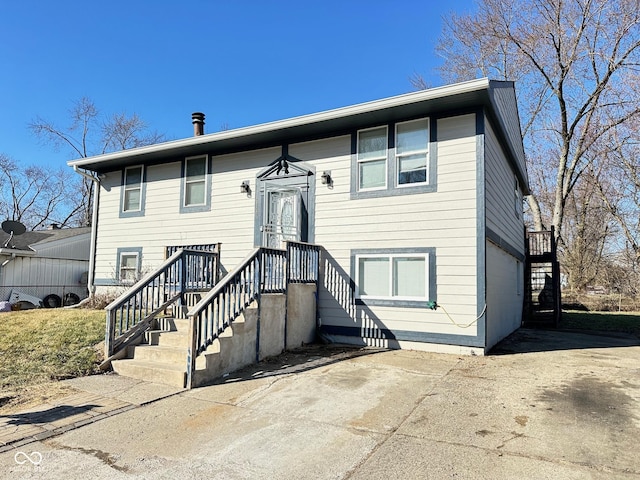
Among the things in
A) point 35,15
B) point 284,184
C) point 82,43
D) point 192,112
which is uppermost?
point 82,43

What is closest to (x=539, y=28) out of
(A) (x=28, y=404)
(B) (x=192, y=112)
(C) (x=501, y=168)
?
(C) (x=501, y=168)

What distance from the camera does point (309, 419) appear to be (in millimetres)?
4090

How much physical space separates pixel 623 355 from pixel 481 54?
1822 centimetres

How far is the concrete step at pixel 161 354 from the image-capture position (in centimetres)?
575

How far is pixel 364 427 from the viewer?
12.6 feet

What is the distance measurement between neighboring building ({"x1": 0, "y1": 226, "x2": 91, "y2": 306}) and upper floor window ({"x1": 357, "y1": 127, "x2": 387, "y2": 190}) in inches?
601

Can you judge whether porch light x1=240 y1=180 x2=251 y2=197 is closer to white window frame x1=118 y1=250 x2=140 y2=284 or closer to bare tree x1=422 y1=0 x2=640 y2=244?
white window frame x1=118 y1=250 x2=140 y2=284

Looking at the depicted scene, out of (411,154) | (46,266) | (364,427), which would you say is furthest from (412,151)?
(46,266)

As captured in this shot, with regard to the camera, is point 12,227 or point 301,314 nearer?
point 301,314

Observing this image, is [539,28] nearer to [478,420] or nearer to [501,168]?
[501,168]

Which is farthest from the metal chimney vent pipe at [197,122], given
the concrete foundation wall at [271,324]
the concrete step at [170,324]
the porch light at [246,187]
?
the concrete foundation wall at [271,324]

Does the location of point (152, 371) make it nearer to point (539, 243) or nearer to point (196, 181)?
point (196, 181)

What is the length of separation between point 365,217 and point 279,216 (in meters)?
2.24

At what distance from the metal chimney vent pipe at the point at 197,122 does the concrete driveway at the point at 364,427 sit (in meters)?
7.86
